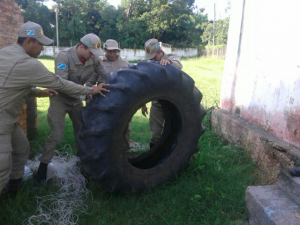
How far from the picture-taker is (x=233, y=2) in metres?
4.90

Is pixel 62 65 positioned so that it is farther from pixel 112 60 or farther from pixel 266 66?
pixel 266 66

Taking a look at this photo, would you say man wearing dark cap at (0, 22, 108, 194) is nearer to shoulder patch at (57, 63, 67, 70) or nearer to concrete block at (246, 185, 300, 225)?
shoulder patch at (57, 63, 67, 70)

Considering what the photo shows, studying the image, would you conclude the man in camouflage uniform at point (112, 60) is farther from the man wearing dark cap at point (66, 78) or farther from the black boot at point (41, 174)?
the black boot at point (41, 174)

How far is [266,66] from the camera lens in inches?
151

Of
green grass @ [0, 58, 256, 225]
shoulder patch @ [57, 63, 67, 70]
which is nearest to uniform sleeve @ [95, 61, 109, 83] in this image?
shoulder patch @ [57, 63, 67, 70]

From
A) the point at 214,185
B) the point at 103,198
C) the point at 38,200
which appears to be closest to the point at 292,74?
the point at 214,185

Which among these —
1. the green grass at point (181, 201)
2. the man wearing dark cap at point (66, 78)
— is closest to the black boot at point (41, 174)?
the man wearing dark cap at point (66, 78)

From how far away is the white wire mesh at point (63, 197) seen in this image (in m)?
2.70

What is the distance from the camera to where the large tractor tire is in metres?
2.67

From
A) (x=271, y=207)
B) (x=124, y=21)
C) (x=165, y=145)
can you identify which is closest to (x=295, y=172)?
(x=271, y=207)

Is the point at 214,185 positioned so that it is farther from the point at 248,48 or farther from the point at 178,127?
the point at 248,48

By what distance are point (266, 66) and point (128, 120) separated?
218 cm

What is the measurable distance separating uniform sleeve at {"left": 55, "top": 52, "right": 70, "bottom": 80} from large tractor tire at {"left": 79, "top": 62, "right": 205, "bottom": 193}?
0.90 metres

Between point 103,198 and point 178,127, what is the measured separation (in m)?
1.17
